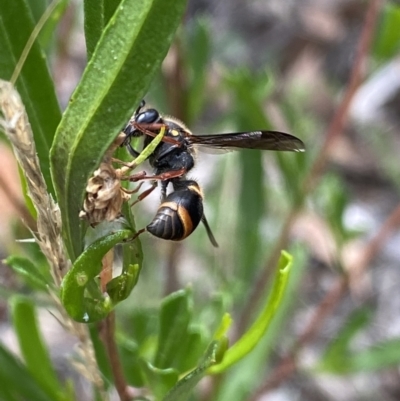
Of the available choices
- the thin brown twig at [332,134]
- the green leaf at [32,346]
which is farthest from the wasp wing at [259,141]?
the thin brown twig at [332,134]

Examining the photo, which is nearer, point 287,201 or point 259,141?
point 259,141

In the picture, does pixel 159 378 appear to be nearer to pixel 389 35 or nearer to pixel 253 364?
pixel 253 364

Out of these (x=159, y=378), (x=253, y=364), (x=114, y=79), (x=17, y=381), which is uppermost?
(x=114, y=79)

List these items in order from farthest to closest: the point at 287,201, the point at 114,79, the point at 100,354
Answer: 1. the point at 287,201
2. the point at 100,354
3. the point at 114,79

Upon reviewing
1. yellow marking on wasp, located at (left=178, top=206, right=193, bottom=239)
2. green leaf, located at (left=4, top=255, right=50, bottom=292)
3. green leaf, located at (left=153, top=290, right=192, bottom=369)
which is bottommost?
green leaf, located at (left=153, top=290, right=192, bottom=369)

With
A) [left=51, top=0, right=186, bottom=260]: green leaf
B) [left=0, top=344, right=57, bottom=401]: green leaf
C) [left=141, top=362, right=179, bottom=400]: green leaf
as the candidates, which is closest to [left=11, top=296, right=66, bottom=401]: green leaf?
[left=0, top=344, right=57, bottom=401]: green leaf

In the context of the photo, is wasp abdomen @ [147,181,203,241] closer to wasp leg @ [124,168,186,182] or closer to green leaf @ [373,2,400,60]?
wasp leg @ [124,168,186,182]

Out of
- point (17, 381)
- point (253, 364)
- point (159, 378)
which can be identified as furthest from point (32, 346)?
point (253, 364)
